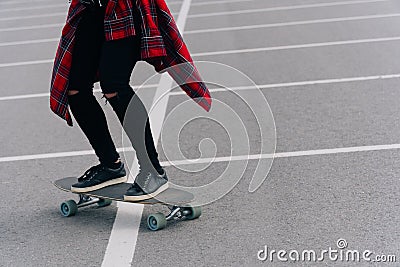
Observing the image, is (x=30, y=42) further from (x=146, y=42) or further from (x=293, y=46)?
(x=146, y=42)

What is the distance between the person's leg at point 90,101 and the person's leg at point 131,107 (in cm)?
16

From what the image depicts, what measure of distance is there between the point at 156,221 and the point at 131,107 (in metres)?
0.71

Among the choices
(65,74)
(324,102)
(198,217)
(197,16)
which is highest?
(65,74)

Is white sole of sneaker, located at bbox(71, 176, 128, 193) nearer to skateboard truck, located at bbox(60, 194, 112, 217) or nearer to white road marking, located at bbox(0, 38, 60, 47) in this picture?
skateboard truck, located at bbox(60, 194, 112, 217)

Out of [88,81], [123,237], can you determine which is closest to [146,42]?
[88,81]

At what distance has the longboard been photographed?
5606 millimetres

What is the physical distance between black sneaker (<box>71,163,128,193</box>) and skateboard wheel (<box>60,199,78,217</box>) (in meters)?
0.09

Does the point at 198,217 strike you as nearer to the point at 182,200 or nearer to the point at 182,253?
the point at 182,200

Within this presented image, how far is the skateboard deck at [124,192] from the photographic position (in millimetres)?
5645

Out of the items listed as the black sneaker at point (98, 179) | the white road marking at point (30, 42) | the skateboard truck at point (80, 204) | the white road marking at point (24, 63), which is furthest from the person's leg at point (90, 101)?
the white road marking at point (30, 42)

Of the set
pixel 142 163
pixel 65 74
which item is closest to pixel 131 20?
pixel 65 74

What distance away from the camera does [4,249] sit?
5.45 m

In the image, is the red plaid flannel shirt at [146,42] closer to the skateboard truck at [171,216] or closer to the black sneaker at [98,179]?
the black sneaker at [98,179]

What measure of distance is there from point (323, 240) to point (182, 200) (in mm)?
969
